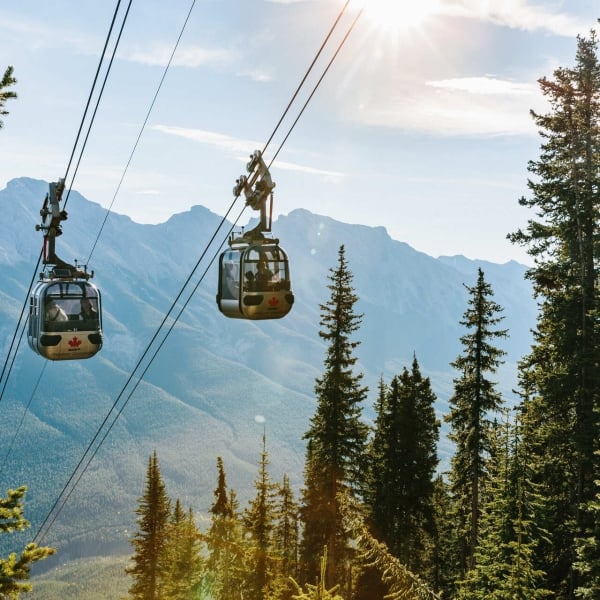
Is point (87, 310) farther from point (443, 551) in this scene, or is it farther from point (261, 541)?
point (443, 551)

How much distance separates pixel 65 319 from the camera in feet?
61.7

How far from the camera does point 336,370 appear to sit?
1221 inches

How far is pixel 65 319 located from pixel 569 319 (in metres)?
18.4

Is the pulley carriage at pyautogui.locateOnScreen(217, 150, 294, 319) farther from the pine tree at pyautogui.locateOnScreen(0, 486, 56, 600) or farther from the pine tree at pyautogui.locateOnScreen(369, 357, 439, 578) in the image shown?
the pine tree at pyautogui.locateOnScreen(369, 357, 439, 578)

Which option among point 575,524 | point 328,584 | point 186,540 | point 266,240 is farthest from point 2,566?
point 186,540

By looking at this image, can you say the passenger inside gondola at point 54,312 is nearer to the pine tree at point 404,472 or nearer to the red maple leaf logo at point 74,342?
the red maple leaf logo at point 74,342

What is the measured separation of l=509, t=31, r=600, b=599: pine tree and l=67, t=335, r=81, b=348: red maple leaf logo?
16.6 meters

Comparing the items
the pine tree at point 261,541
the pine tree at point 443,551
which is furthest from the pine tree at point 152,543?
the pine tree at point 443,551

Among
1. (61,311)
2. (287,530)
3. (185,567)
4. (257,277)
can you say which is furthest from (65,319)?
(287,530)

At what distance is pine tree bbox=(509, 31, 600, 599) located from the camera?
22656 mm

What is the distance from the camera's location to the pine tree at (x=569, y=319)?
22.7 meters

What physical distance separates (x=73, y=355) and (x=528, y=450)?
55.2ft

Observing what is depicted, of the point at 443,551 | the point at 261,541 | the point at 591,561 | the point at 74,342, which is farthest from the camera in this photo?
the point at 443,551

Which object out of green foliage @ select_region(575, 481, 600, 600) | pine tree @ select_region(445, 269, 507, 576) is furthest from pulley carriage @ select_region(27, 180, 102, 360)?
pine tree @ select_region(445, 269, 507, 576)
